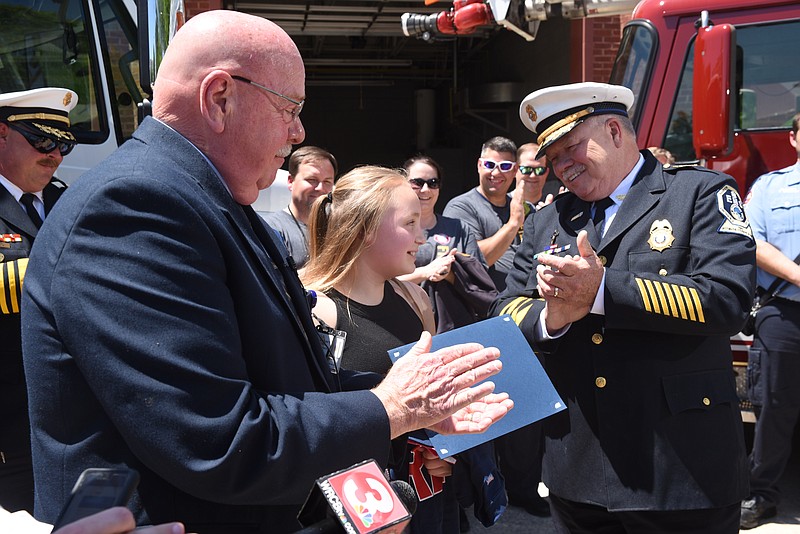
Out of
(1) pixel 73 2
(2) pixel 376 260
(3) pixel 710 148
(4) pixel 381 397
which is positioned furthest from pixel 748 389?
(1) pixel 73 2

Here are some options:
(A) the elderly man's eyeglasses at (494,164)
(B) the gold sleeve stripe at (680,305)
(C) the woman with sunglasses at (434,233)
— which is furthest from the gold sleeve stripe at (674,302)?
(A) the elderly man's eyeglasses at (494,164)

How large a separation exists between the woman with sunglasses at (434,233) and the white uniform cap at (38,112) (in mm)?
1680

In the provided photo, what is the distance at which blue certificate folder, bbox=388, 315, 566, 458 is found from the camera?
82.3 inches

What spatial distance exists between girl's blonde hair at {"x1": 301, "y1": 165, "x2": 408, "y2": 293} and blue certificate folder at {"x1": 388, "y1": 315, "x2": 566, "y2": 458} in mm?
584

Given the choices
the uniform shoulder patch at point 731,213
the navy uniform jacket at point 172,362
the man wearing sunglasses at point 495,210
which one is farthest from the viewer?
the man wearing sunglasses at point 495,210

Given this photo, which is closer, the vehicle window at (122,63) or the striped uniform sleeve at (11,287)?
the striped uniform sleeve at (11,287)

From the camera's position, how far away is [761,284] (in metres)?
3.95

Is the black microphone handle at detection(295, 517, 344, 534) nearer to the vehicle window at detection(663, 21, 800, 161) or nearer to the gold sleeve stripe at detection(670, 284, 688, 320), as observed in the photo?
the gold sleeve stripe at detection(670, 284, 688, 320)

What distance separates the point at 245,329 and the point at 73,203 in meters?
0.35

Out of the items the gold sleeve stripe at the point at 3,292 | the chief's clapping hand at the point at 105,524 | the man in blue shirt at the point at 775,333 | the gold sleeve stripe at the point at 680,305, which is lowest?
the man in blue shirt at the point at 775,333

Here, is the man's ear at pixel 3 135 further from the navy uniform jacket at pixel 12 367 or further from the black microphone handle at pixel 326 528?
the black microphone handle at pixel 326 528

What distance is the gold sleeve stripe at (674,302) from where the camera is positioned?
211 cm

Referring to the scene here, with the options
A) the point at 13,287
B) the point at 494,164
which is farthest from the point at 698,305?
the point at 494,164

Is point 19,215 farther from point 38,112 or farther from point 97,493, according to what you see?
point 97,493
